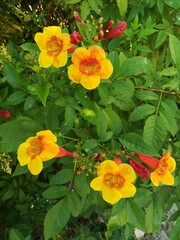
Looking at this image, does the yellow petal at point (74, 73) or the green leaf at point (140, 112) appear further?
the green leaf at point (140, 112)

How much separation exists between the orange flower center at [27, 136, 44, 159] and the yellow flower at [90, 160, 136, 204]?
7.8 inches

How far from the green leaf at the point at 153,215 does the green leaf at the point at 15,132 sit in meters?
0.66

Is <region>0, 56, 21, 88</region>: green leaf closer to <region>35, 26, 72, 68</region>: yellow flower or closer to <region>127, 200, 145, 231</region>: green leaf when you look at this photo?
<region>35, 26, 72, 68</region>: yellow flower

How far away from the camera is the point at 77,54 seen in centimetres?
140

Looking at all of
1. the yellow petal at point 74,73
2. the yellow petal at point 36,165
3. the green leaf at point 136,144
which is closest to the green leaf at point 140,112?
the green leaf at point 136,144

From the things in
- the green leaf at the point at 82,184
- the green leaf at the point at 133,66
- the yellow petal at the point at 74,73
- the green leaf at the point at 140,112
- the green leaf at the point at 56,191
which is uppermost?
the yellow petal at the point at 74,73

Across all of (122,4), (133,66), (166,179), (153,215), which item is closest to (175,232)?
(153,215)

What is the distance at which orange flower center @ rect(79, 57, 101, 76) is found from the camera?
4.55ft

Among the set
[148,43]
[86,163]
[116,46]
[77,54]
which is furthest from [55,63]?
[148,43]

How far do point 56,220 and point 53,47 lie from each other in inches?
24.6

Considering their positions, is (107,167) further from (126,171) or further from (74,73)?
(74,73)

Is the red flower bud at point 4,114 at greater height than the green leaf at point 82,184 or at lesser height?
greater

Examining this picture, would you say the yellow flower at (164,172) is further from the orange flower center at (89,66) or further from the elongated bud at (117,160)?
the orange flower center at (89,66)

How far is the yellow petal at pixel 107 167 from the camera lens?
4.46 feet
